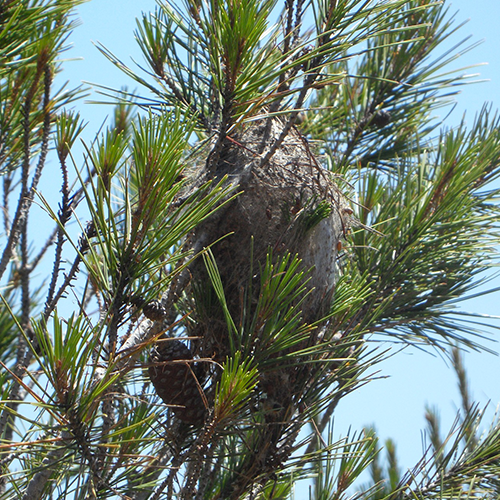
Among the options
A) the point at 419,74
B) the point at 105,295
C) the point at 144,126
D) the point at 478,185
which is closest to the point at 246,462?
the point at 105,295

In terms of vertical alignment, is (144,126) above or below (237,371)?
above

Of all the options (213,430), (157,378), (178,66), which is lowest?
(213,430)

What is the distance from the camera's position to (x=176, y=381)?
43.8 inches

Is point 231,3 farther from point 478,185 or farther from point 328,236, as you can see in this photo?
point 478,185

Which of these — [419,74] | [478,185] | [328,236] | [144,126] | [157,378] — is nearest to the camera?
[144,126]

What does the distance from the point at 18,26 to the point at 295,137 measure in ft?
2.37

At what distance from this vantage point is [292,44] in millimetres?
1277

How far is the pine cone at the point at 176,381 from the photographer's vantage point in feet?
3.62

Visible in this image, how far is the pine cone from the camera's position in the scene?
1104 millimetres

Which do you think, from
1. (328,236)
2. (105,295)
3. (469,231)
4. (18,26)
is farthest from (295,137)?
(105,295)

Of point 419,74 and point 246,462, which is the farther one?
point 419,74

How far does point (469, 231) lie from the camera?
1.65 meters

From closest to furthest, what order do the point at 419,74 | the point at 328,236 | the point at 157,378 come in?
the point at 157,378 → the point at 328,236 → the point at 419,74

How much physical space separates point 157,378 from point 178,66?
819 mm
